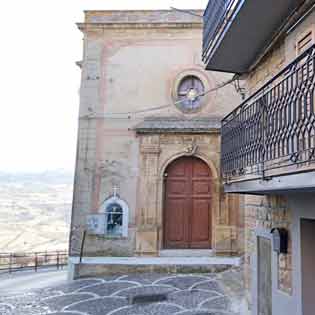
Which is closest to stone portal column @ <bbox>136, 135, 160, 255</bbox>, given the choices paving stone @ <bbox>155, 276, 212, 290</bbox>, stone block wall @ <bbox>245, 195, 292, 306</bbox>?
paving stone @ <bbox>155, 276, 212, 290</bbox>

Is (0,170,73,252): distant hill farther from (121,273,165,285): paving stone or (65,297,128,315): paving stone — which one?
(65,297,128,315): paving stone

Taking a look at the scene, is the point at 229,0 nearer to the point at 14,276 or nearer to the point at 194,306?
the point at 194,306

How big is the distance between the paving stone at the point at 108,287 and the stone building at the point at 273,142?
3.75m

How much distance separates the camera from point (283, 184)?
3.17 metres

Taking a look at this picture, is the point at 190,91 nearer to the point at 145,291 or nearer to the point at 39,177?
the point at 145,291

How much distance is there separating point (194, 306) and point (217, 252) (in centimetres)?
352

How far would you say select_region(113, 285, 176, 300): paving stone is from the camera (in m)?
8.03

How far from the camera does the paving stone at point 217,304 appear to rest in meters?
6.84

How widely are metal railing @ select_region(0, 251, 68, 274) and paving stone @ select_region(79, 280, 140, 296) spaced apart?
5.13 metres

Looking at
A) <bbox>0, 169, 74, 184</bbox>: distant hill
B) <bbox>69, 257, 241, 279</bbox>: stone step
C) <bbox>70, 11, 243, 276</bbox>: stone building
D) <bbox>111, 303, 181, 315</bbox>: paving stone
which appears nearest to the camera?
<bbox>111, 303, 181, 315</bbox>: paving stone

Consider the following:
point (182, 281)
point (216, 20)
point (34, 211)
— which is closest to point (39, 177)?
point (34, 211)

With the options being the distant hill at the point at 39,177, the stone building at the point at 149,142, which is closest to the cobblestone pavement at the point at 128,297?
the stone building at the point at 149,142

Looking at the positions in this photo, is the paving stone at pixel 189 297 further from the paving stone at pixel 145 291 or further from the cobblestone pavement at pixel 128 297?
the paving stone at pixel 145 291

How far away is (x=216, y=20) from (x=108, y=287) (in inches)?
271
